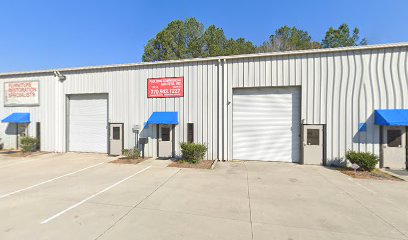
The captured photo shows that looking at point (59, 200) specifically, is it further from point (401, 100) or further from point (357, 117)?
point (401, 100)

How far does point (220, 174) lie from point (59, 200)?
224 inches

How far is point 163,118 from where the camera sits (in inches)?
471

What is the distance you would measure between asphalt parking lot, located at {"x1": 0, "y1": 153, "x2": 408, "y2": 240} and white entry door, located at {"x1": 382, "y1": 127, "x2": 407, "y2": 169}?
2602 millimetres

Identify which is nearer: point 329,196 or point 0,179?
point 329,196

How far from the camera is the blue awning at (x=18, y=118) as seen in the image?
14.5 metres

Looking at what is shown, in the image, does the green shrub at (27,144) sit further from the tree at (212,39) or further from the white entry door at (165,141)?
the tree at (212,39)

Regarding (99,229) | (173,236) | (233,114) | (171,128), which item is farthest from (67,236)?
(233,114)

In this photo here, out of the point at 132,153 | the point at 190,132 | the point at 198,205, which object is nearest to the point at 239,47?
the point at 190,132

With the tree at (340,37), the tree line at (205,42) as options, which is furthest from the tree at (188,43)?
the tree at (340,37)

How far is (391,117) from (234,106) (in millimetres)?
7427

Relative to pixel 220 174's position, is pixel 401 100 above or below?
above

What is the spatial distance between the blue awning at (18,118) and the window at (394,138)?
22686 mm

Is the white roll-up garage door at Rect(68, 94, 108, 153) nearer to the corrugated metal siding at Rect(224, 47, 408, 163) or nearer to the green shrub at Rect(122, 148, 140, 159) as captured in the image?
the green shrub at Rect(122, 148, 140, 159)

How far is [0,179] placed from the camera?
7887 millimetres
